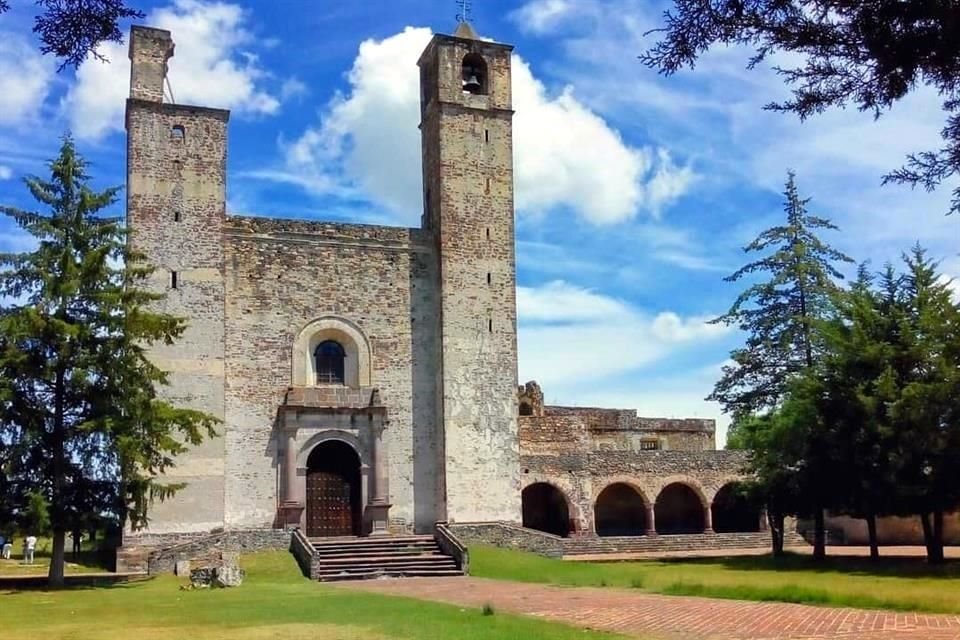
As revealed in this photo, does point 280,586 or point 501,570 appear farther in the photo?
point 501,570

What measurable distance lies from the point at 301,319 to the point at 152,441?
8147 millimetres

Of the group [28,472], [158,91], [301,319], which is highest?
[158,91]

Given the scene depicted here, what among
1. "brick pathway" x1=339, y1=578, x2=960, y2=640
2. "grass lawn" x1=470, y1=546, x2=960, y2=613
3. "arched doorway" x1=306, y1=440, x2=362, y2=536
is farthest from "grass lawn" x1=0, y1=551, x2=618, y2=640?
"arched doorway" x1=306, y1=440, x2=362, y2=536

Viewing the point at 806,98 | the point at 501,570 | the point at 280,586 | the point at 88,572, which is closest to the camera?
the point at 806,98

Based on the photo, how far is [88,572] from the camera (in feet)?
92.4

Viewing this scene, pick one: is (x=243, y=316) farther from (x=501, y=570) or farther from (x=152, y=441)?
(x=501, y=570)

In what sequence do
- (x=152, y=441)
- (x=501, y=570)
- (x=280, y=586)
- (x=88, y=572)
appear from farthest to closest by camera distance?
(x=88, y=572)
(x=501, y=570)
(x=152, y=441)
(x=280, y=586)

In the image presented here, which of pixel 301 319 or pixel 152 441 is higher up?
pixel 301 319

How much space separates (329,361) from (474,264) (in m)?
5.33

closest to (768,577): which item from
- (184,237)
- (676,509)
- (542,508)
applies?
(184,237)

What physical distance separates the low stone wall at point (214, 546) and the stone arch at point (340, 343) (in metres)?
4.89

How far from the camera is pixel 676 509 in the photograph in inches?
1681

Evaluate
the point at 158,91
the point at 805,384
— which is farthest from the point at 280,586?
the point at 158,91

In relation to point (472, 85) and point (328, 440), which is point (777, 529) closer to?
point (328, 440)
